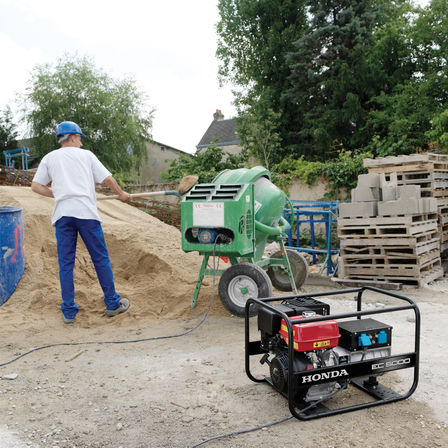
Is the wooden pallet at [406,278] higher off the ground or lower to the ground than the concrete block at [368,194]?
lower

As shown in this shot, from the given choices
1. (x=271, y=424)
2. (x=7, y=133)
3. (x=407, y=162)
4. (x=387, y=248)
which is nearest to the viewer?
(x=271, y=424)

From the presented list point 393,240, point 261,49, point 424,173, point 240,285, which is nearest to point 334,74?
point 261,49

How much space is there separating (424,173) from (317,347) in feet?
22.3

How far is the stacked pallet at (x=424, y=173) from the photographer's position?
325 inches

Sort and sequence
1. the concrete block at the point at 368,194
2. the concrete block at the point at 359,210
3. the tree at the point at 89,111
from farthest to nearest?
the tree at the point at 89,111, the concrete block at the point at 368,194, the concrete block at the point at 359,210

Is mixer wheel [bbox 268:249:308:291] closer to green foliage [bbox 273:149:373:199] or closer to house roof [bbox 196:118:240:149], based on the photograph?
green foliage [bbox 273:149:373:199]

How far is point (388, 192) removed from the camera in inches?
289

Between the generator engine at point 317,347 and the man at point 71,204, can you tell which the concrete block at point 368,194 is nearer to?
the man at point 71,204

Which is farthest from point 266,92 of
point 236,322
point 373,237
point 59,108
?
point 236,322

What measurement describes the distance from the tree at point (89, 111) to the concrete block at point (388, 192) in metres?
19.2

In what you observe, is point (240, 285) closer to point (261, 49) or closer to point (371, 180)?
point (371, 180)

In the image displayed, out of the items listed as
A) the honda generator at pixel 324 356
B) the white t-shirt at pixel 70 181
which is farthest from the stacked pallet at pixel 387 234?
the white t-shirt at pixel 70 181

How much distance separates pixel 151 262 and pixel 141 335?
6.08 ft

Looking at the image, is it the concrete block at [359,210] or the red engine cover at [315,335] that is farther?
the concrete block at [359,210]
